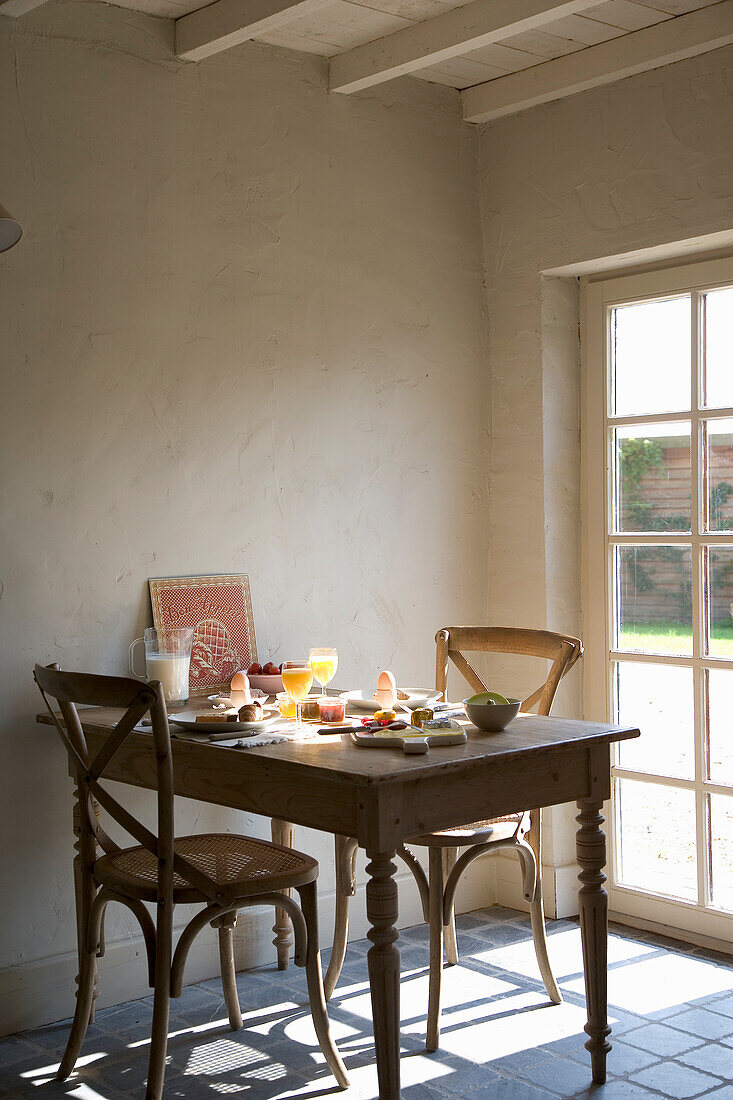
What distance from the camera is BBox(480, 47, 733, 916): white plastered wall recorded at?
3.29 meters

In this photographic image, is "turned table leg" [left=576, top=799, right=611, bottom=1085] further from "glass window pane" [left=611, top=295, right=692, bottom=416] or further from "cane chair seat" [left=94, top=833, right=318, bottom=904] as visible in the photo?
"glass window pane" [left=611, top=295, right=692, bottom=416]

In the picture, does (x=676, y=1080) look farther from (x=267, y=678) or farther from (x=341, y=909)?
(x=267, y=678)

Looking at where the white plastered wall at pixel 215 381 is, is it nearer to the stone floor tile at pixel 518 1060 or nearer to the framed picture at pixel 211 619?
the framed picture at pixel 211 619

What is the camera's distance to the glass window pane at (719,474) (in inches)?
128

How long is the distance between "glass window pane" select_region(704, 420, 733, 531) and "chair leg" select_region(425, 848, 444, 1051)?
1293 mm

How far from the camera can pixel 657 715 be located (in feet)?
11.3

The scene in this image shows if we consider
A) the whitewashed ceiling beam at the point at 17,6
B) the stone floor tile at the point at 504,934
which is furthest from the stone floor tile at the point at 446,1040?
the whitewashed ceiling beam at the point at 17,6

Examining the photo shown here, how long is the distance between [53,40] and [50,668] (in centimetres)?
161

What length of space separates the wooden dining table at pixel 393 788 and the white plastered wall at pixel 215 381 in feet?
1.54

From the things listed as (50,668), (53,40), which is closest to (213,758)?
(50,668)

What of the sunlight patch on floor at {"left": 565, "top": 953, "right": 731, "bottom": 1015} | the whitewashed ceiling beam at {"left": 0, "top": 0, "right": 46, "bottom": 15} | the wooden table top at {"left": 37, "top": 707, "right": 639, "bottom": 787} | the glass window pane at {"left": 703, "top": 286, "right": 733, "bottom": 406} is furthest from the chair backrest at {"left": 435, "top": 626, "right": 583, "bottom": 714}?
the whitewashed ceiling beam at {"left": 0, "top": 0, "right": 46, "bottom": 15}

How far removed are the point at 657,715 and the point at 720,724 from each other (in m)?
0.21

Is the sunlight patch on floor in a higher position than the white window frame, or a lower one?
lower

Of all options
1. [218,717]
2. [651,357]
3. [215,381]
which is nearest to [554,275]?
[651,357]
